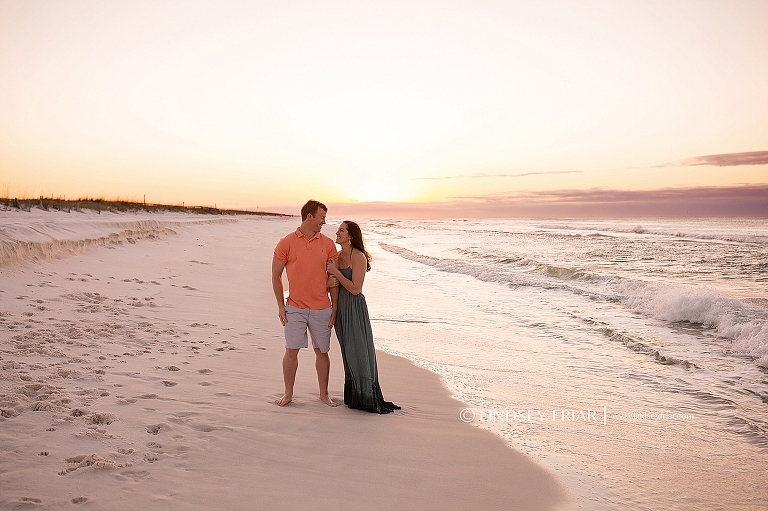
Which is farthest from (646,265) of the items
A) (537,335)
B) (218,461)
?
(218,461)

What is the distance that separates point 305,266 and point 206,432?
181 centimetres

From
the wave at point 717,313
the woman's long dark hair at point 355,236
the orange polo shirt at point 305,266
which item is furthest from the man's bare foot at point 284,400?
the wave at point 717,313

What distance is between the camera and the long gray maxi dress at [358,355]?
5.33 meters

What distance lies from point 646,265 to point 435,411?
19.4m

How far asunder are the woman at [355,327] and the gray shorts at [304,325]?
17 centimetres

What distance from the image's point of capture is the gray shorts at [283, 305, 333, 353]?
17.7 feet

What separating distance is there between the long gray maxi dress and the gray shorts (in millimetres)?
178

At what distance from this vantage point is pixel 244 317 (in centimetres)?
967

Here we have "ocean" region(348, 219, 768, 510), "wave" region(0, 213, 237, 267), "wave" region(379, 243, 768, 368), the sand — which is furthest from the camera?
"wave" region(0, 213, 237, 267)

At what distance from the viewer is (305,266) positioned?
5.29 meters

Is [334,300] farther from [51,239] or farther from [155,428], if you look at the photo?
[51,239]

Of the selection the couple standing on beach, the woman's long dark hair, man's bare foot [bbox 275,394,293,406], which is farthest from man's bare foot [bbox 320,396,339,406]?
the woman's long dark hair

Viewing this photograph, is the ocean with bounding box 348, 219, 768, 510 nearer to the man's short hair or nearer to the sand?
the sand

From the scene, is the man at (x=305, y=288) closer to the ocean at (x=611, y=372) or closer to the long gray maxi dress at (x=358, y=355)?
the long gray maxi dress at (x=358, y=355)
